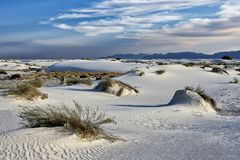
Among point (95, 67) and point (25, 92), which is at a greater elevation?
point (25, 92)

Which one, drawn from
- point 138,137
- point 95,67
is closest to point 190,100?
point 138,137

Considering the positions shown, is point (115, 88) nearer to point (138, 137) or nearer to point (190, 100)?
point (190, 100)

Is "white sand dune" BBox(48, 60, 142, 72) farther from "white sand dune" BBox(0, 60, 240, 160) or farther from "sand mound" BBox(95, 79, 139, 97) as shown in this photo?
"white sand dune" BBox(0, 60, 240, 160)

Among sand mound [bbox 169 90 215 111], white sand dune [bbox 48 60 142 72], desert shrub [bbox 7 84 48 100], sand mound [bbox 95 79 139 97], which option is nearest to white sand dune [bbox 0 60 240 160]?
sand mound [bbox 169 90 215 111]

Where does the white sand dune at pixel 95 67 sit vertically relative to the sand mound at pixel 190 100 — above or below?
below

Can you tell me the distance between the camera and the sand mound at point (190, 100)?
1605 centimetres

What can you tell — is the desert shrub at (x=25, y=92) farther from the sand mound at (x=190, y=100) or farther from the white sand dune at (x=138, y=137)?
the sand mound at (x=190, y=100)

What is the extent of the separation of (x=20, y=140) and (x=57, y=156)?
869mm

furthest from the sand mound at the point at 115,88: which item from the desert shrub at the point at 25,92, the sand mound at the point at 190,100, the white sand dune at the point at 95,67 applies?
the white sand dune at the point at 95,67

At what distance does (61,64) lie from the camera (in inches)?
2130

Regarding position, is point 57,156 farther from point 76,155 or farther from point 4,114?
point 4,114

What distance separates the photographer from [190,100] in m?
16.3

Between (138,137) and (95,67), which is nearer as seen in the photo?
(138,137)

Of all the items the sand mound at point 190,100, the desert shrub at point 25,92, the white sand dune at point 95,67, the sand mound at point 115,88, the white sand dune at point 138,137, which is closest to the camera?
the white sand dune at point 138,137
